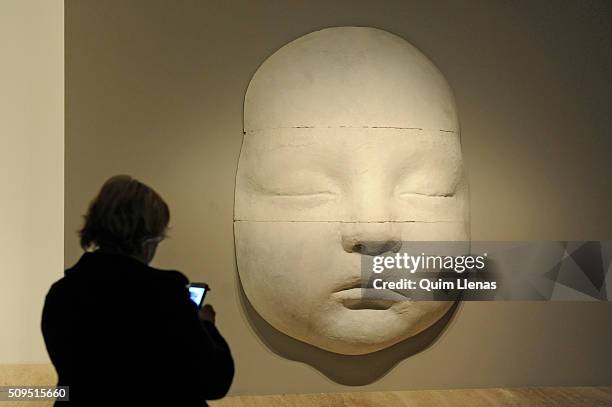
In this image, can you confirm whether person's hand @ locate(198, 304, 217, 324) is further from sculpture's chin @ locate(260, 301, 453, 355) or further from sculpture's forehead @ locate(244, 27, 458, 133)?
sculpture's forehead @ locate(244, 27, 458, 133)

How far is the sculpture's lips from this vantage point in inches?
147

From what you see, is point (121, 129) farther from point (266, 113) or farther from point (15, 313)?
point (15, 313)

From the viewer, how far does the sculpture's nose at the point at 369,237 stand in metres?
3.63

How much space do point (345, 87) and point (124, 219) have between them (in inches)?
84.2

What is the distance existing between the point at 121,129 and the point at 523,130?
2068mm

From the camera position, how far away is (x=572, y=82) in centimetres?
420

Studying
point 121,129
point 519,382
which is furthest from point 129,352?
point 519,382

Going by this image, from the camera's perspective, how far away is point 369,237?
3.64 m

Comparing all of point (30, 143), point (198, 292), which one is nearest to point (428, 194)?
point (198, 292)

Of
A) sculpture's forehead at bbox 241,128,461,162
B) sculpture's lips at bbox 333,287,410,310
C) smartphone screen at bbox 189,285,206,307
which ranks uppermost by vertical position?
sculpture's forehead at bbox 241,128,461,162

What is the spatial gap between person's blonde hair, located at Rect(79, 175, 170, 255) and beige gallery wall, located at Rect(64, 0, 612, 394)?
2021 mm

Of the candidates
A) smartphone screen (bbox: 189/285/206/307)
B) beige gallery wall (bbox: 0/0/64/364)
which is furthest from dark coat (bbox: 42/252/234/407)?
beige gallery wall (bbox: 0/0/64/364)

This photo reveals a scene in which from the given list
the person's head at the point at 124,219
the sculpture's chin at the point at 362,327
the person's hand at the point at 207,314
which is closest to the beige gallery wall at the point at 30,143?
the sculpture's chin at the point at 362,327

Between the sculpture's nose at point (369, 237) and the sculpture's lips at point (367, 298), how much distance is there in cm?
19
